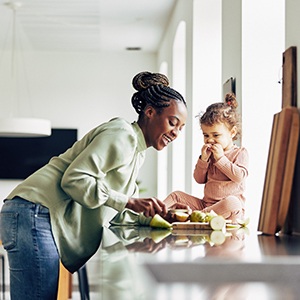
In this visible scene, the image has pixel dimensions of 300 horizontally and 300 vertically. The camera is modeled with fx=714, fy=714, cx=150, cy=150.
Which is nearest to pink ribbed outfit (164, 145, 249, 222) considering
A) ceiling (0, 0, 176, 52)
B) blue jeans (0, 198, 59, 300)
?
blue jeans (0, 198, 59, 300)

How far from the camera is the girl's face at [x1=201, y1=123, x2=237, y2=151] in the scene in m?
2.84

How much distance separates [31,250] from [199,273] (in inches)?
40.0

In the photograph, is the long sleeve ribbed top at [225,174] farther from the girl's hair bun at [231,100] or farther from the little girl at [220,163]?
the girl's hair bun at [231,100]

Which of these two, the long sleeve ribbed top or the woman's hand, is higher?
the long sleeve ribbed top

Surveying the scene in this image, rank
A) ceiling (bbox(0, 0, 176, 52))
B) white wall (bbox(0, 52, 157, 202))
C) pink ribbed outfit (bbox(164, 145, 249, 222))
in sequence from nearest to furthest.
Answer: pink ribbed outfit (bbox(164, 145, 249, 222)) < ceiling (bbox(0, 0, 176, 52)) < white wall (bbox(0, 52, 157, 202))

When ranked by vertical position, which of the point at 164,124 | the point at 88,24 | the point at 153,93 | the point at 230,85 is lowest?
the point at 164,124

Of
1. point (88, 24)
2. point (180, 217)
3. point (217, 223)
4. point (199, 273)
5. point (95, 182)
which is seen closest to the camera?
point (199, 273)

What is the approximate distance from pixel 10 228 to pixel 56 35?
236 inches

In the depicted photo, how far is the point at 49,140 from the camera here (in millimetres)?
8906

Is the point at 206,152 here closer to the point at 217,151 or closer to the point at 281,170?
the point at 217,151

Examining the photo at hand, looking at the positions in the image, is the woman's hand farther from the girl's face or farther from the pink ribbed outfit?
the girl's face

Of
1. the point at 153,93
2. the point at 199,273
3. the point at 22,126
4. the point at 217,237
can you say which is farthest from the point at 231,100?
the point at 22,126

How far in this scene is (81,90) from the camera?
8961mm

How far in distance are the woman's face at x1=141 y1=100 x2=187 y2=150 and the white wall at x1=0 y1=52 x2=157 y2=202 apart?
21.8 feet
